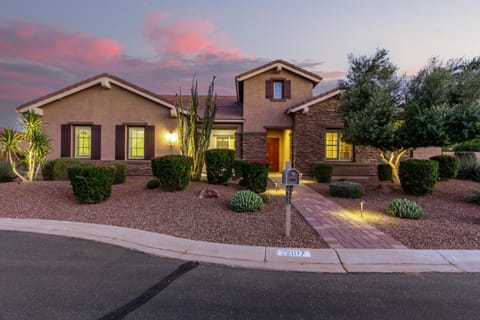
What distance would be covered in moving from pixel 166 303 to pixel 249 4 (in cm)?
1353

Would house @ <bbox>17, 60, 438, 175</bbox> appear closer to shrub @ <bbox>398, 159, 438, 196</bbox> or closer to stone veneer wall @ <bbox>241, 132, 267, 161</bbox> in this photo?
stone veneer wall @ <bbox>241, 132, 267, 161</bbox>

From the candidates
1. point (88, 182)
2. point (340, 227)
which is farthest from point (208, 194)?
point (340, 227)

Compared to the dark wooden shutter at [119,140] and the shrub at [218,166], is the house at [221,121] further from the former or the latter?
the shrub at [218,166]

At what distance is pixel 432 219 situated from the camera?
659 centimetres

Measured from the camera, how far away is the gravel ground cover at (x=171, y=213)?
525 cm

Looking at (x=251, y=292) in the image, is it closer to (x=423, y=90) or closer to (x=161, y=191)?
(x=161, y=191)

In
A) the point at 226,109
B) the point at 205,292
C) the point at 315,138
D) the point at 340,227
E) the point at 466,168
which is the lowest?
the point at 205,292

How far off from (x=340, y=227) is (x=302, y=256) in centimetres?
200

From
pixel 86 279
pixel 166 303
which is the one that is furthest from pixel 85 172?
pixel 166 303

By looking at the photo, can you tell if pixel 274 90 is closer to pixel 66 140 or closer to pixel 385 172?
pixel 385 172

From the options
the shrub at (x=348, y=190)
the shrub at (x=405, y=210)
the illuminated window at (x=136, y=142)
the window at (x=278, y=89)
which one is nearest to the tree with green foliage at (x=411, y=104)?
the shrub at (x=348, y=190)

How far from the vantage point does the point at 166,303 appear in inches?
116

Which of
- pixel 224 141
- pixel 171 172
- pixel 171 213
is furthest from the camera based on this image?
pixel 224 141

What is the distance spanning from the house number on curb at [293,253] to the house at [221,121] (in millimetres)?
10373
